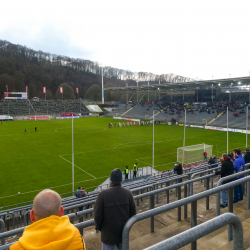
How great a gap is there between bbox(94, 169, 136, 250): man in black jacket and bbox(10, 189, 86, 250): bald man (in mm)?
1079

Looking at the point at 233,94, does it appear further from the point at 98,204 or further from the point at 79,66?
the point at 79,66

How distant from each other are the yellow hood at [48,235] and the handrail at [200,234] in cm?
69

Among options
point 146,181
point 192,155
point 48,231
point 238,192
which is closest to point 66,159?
point 192,155

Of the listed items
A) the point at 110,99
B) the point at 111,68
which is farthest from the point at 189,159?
the point at 111,68

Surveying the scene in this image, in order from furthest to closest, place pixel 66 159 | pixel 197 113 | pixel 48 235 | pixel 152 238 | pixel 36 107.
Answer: pixel 36 107 < pixel 197 113 < pixel 66 159 < pixel 152 238 < pixel 48 235

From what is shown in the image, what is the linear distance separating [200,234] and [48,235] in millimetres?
1231

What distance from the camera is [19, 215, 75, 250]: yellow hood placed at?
1797mm

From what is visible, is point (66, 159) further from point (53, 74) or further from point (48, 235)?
point (53, 74)

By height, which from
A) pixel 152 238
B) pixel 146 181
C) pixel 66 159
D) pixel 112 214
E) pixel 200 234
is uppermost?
pixel 200 234

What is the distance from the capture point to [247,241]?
134 inches

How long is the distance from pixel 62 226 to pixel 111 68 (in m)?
167

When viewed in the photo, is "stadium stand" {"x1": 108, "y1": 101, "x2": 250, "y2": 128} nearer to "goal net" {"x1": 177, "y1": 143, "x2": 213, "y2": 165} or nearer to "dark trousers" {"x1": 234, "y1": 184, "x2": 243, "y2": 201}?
"goal net" {"x1": 177, "y1": 143, "x2": 213, "y2": 165}

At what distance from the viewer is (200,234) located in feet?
6.19

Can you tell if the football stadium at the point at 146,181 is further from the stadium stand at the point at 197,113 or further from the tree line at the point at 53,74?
the tree line at the point at 53,74
